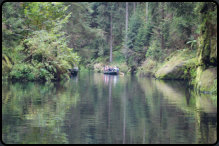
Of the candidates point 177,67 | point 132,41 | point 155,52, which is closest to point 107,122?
point 177,67

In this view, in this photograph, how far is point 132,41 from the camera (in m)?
58.4

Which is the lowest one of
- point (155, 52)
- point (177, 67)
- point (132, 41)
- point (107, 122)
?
point (107, 122)

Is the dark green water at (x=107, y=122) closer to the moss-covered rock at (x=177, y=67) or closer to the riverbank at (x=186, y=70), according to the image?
the riverbank at (x=186, y=70)

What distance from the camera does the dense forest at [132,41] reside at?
22.3m

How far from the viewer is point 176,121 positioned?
1150 cm

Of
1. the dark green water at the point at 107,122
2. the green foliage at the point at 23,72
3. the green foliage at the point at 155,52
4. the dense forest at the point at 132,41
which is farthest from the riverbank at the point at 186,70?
the green foliage at the point at 23,72

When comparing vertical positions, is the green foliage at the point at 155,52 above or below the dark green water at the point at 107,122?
above

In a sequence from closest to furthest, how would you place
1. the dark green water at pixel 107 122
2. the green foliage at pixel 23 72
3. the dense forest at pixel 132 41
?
1. the dark green water at pixel 107 122
2. the dense forest at pixel 132 41
3. the green foliage at pixel 23 72

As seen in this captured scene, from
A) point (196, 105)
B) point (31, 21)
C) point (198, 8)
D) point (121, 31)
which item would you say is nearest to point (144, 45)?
point (121, 31)

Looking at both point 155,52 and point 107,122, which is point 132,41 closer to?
point 155,52

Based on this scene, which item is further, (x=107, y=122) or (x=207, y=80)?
(x=207, y=80)

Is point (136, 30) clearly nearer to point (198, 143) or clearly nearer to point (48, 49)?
point (48, 49)

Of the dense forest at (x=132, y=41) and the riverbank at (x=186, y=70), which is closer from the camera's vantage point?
the riverbank at (x=186, y=70)

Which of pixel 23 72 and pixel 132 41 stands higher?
pixel 132 41
